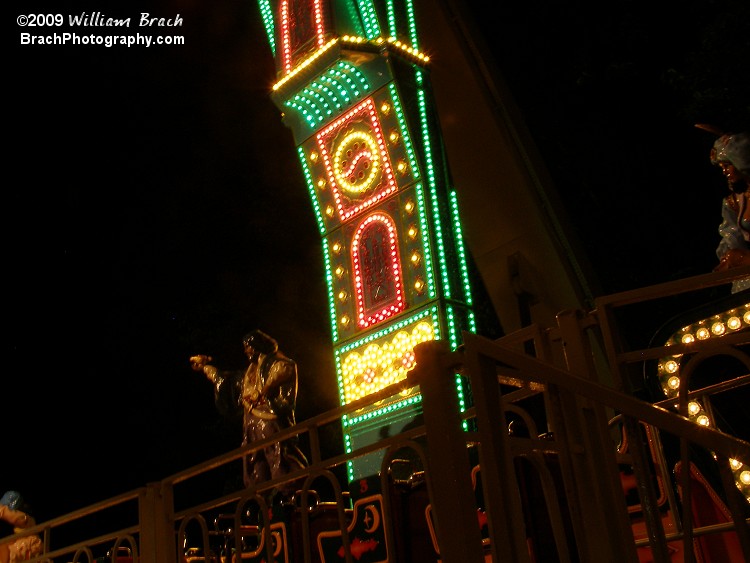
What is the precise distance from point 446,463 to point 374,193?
28.3 ft

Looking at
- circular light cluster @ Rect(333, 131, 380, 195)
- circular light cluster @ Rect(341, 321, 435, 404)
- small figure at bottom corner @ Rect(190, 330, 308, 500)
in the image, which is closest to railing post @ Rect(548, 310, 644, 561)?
small figure at bottom corner @ Rect(190, 330, 308, 500)

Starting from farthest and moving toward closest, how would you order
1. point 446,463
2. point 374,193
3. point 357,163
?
1. point 357,163
2. point 374,193
3. point 446,463

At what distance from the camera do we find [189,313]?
18.7 meters

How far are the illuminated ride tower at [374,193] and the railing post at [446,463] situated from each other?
21.7 ft

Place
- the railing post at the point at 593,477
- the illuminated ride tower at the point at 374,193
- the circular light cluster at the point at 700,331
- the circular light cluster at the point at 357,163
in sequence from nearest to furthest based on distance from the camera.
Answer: the railing post at the point at 593,477
the circular light cluster at the point at 700,331
the illuminated ride tower at the point at 374,193
the circular light cluster at the point at 357,163

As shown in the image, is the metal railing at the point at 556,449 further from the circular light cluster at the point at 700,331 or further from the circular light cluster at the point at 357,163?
the circular light cluster at the point at 357,163

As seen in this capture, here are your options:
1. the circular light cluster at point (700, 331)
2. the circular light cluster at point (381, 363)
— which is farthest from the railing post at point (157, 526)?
the circular light cluster at point (381, 363)

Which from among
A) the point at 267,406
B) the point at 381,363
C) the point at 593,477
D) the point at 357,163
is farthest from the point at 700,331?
the point at 357,163

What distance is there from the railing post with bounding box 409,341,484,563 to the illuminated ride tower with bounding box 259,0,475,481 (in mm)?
6608

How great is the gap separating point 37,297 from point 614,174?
11.5 m

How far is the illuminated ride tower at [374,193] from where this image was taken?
424 inches

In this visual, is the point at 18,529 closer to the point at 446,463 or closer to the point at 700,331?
the point at 700,331

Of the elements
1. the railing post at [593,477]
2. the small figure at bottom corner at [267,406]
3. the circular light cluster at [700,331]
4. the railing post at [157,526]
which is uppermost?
the small figure at bottom corner at [267,406]

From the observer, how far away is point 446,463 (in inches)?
127
